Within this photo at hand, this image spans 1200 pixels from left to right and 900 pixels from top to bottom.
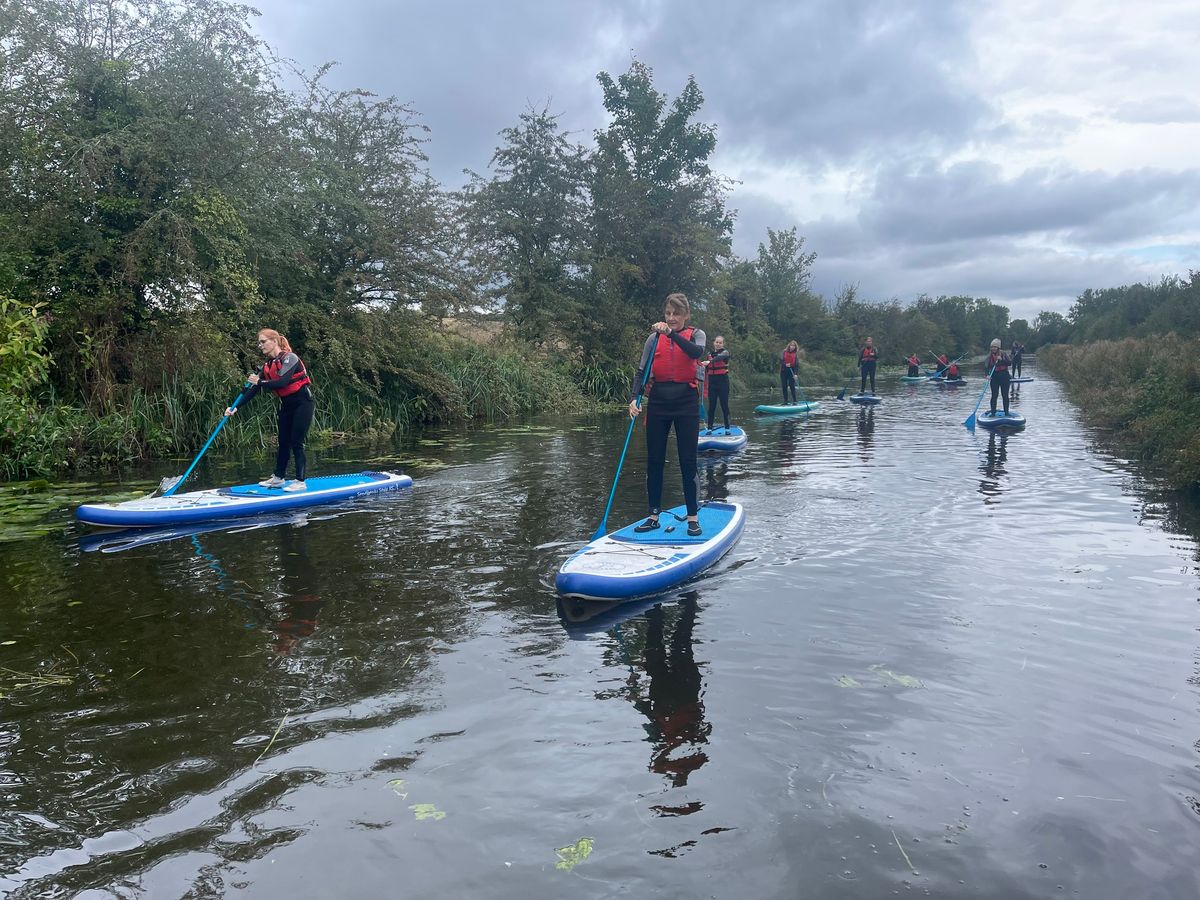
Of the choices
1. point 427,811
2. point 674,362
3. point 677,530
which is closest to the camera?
point 427,811

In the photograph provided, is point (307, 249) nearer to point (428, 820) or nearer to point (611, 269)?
point (611, 269)

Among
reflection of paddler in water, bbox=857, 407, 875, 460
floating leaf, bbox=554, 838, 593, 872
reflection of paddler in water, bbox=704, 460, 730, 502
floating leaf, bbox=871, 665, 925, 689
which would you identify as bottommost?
floating leaf, bbox=554, 838, 593, 872

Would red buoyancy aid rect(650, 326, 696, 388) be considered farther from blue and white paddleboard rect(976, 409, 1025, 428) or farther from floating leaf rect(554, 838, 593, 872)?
blue and white paddleboard rect(976, 409, 1025, 428)

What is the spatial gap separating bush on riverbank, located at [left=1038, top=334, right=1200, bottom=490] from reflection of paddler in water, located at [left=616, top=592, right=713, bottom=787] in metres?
8.70

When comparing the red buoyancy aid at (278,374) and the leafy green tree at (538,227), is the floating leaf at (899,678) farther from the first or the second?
the leafy green tree at (538,227)

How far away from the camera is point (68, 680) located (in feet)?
15.6

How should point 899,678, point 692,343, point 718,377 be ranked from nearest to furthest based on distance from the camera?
point 899,678
point 692,343
point 718,377

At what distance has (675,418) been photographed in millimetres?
7422

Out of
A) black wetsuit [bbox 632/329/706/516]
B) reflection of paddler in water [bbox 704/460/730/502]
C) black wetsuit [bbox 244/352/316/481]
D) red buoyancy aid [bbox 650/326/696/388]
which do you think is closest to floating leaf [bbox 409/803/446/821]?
black wetsuit [bbox 632/329/706/516]

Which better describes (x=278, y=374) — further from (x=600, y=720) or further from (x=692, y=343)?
(x=600, y=720)

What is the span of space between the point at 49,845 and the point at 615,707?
2.59 m

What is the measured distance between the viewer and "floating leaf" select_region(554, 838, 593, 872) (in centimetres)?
308

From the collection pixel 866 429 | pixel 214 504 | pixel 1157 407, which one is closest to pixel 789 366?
pixel 866 429

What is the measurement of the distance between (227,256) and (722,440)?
30.7ft
